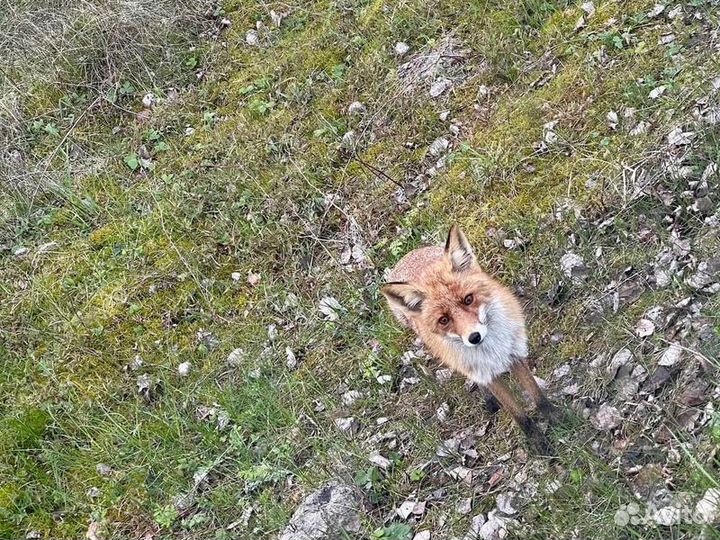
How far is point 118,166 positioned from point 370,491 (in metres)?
5.64

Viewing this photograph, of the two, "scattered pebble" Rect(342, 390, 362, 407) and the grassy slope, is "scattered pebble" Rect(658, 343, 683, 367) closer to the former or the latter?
the grassy slope

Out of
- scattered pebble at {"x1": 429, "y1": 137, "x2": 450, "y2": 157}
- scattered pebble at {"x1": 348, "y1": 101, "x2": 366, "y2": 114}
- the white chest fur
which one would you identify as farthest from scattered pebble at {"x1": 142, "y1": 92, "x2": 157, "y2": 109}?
the white chest fur

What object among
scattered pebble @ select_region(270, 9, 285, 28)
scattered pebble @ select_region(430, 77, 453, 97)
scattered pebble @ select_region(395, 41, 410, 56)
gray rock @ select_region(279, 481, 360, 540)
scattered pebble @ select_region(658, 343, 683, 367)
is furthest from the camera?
scattered pebble @ select_region(270, 9, 285, 28)

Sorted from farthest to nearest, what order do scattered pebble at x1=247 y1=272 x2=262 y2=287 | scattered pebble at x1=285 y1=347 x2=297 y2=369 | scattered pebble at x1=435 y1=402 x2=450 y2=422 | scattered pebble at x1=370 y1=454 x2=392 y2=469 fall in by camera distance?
scattered pebble at x1=247 y1=272 x2=262 y2=287, scattered pebble at x1=285 y1=347 x2=297 y2=369, scattered pebble at x1=435 y1=402 x2=450 y2=422, scattered pebble at x1=370 y1=454 x2=392 y2=469

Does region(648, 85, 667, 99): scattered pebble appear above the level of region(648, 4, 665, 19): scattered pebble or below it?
below

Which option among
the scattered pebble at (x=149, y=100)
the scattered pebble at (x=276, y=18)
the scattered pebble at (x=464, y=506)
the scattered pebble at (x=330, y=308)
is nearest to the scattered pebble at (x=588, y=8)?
the scattered pebble at (x=330, y=308)

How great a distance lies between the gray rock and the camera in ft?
17.0

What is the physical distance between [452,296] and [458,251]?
1.08ft

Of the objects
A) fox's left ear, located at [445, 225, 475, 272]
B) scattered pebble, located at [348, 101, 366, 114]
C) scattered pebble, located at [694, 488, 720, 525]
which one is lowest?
scattered pebble, located at [348, 101, 366, 114]

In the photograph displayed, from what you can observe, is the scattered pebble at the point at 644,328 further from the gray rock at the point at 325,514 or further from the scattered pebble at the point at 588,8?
the scattered pebble at the point at 588,8

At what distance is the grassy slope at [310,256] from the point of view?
5621 mm

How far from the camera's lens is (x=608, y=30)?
7434 mm

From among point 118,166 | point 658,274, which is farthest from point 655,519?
point 118,166

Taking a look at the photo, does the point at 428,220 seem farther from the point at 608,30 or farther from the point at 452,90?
the point at 608,30
